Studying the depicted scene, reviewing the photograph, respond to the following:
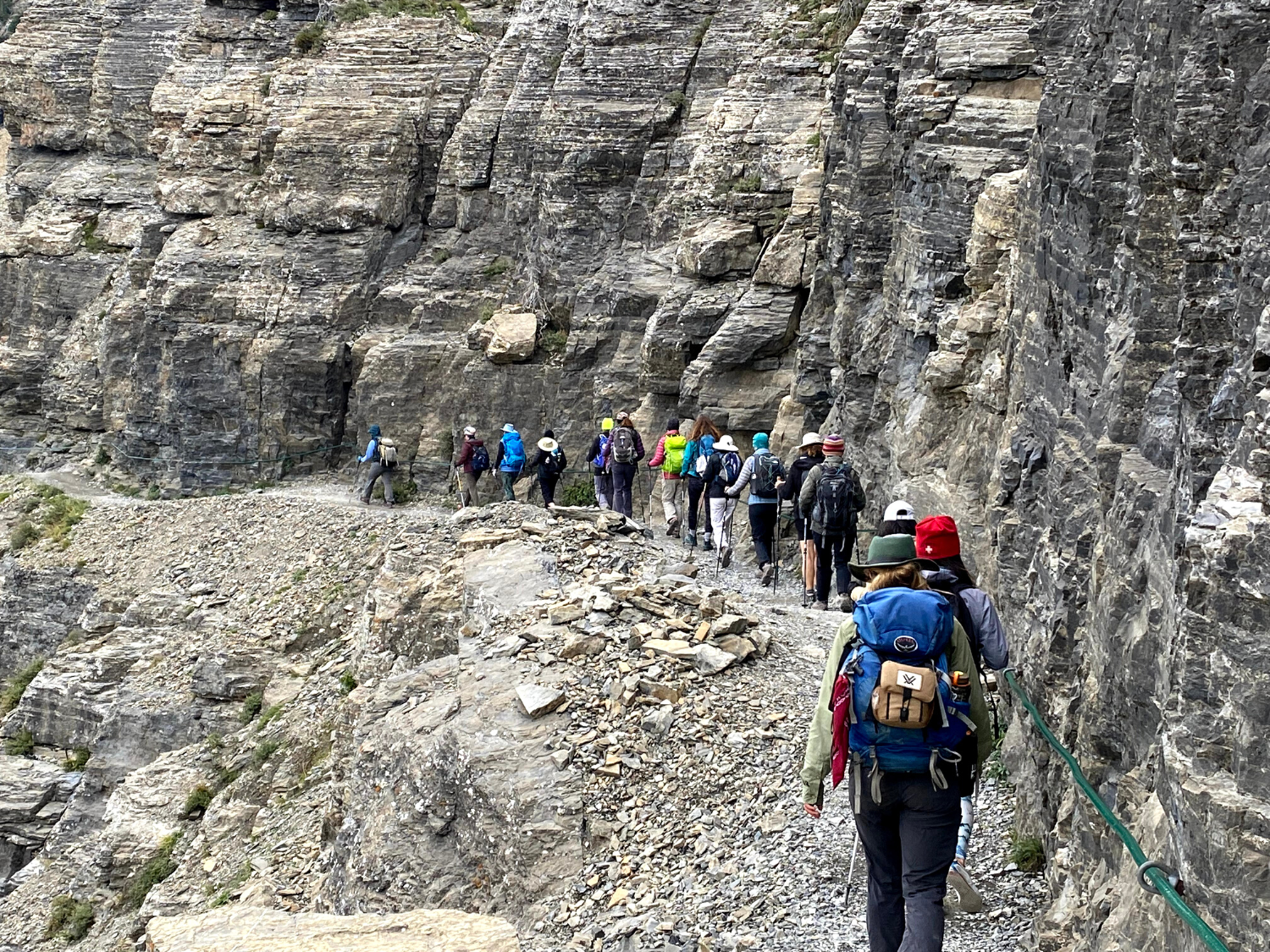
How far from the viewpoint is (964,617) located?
714 cm

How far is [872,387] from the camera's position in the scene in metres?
19.6

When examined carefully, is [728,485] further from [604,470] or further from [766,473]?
[604,470]

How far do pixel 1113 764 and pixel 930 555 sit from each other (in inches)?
60.3

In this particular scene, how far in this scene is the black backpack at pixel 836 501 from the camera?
591 inches

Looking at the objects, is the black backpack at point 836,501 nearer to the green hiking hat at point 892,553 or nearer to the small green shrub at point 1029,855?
the small green shrub at point 1029,855

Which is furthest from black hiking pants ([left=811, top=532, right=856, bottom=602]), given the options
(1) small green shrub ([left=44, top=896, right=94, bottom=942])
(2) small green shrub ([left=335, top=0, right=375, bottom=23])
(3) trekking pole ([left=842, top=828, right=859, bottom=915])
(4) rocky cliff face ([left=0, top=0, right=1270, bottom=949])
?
(2) small green shrub ([left=335, top=0, right=375, bottom=23])

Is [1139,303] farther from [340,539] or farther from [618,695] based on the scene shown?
[340,539]

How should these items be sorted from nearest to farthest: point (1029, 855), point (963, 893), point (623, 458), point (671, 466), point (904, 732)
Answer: point (904, 732)
point (963, 893)
point (1029, 855)
point (671, 466)
point (623, 458)

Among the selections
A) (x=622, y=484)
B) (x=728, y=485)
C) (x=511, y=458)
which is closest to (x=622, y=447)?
(x=622, y=484)

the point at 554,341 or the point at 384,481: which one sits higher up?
the point at 554,341

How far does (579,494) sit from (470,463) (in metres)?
3.14

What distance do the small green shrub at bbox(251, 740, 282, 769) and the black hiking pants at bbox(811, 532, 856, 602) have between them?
309 inches

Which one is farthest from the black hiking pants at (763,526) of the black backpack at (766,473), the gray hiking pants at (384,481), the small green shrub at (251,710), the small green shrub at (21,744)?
the small green shrub at (21,744)

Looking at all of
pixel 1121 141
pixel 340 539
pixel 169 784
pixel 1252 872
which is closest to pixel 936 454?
pixel 1121 141
